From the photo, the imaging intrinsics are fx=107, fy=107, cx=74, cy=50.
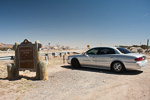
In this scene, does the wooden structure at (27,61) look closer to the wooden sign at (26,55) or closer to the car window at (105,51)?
the wooden sign at (26,55)

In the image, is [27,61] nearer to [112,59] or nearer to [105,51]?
[105,51]

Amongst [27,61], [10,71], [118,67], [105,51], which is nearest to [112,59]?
[118,67]

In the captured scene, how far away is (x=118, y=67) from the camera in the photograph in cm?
602

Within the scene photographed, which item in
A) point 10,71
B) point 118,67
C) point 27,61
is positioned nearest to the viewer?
point 10,71

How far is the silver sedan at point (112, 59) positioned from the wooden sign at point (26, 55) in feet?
10.7

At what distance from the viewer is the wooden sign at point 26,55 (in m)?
5.36

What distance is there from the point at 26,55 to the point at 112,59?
4.69 m

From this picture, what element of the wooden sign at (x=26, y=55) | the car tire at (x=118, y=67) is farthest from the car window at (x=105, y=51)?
the wooden sign at (x=26, y=55)

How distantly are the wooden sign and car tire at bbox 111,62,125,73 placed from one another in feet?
14.5

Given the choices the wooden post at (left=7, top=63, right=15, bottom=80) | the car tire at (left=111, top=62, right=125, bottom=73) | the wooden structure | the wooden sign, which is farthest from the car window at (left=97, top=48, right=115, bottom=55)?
the wooden post at (left=7, top=63, right=15, bottom=80)

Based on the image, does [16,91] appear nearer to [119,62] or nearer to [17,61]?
[17,61]

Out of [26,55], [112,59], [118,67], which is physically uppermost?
[26,55]

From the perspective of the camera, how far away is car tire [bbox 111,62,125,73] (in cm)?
586

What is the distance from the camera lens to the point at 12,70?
520 cm
